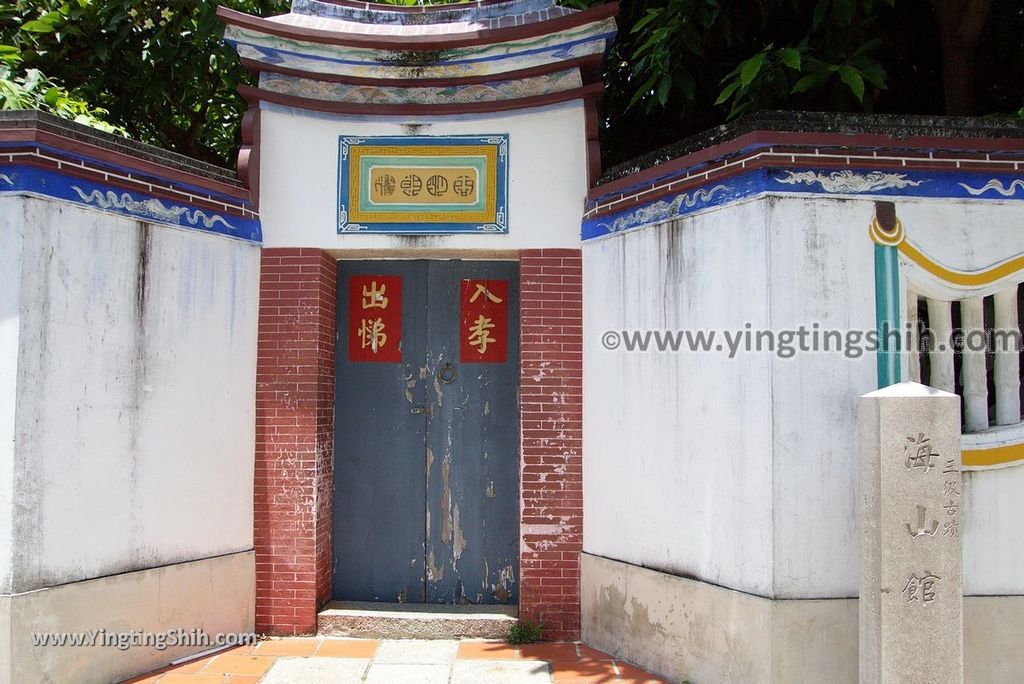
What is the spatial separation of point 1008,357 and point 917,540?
1.34 m

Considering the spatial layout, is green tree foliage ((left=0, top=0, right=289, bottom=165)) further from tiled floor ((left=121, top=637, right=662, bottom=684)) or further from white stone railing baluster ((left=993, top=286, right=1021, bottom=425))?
white stone railing baluster ((left=993, top=286, right=1021, bottom=425))

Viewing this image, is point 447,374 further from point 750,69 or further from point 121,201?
point 750,69

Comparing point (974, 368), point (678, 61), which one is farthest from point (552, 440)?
point (678, 61)

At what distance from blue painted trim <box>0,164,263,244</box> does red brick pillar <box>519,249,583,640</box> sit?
1.94 meters

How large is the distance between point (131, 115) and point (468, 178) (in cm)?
387

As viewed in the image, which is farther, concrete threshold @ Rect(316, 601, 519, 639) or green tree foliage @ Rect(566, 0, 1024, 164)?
concrete threshold @ Rect(316, 601, 519, 639)

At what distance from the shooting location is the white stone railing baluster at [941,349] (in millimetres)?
4090

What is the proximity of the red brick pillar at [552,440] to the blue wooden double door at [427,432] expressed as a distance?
1.17 ft

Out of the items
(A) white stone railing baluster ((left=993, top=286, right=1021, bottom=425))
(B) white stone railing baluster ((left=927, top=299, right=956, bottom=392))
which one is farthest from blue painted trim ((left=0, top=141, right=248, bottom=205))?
(A) white stone railing baluster ((left=993, top=286, right=1021, bottom=425))

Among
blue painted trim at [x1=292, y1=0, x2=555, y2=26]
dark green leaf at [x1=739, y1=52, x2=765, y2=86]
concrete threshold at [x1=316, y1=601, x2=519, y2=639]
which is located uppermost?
blue painted trim at [x1=292, y1=0, x2=555, y2=26]

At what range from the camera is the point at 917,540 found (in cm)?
346

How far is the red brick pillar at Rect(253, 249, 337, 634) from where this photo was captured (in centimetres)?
504

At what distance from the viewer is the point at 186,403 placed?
4750 millimetres

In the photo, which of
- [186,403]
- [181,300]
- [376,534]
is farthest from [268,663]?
[181,300]
